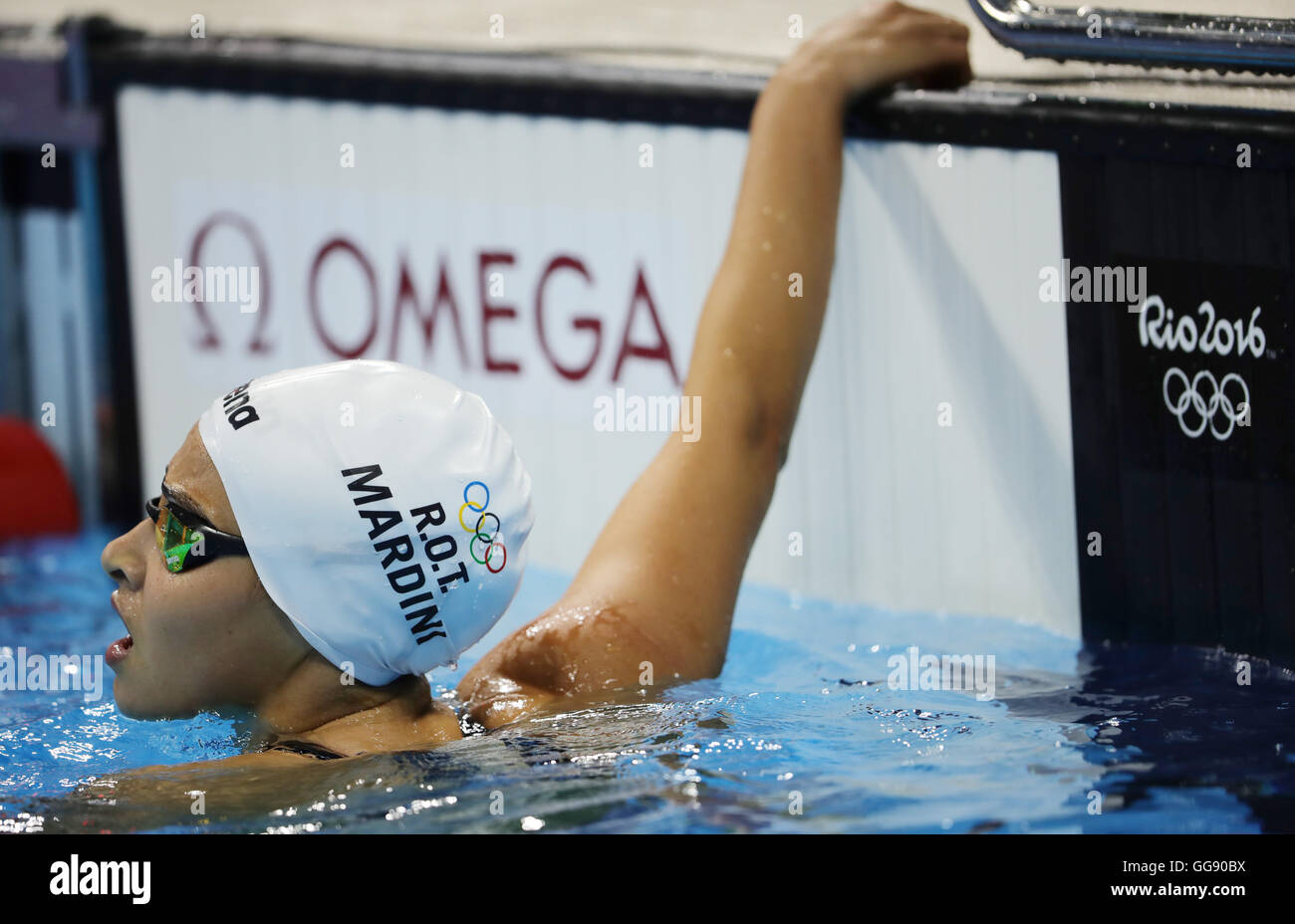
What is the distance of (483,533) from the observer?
7.69ft

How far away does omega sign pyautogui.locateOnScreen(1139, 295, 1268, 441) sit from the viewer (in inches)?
115

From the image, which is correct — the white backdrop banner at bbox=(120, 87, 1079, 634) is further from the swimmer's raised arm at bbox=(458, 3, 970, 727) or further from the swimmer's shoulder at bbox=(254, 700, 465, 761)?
the swimmer's shoulder at bbox=(254, 700, 465, 761)

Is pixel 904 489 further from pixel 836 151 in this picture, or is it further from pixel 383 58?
pixel 383 58

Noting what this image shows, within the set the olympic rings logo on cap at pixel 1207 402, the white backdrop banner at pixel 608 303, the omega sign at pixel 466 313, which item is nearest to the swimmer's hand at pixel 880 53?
the white backdrop banner at pixel 608 303

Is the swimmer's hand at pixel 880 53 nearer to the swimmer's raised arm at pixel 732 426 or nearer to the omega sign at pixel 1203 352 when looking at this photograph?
the swimmer's raised arm at pixel 732 426

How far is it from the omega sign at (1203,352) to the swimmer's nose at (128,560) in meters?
1.85

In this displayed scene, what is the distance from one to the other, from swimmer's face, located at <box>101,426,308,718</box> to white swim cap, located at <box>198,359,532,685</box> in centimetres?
4

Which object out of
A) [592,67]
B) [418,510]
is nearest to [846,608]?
[592,67]

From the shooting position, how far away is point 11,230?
6531 mm

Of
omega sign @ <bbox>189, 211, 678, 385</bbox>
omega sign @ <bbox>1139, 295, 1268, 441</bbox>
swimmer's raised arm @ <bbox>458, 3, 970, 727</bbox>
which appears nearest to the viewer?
swimmer's raised arm @ <bbox>458, 3, 970, 727</bbox>

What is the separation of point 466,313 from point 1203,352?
2.17 meters

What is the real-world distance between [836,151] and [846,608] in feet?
3.57

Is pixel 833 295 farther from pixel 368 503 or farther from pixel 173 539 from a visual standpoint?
pixel 173 539

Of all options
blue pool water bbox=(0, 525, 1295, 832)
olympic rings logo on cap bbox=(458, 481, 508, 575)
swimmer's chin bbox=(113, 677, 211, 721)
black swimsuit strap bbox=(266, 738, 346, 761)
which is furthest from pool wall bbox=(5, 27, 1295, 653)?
swimmer's chin bbox=(113, 677, 211, 721)
